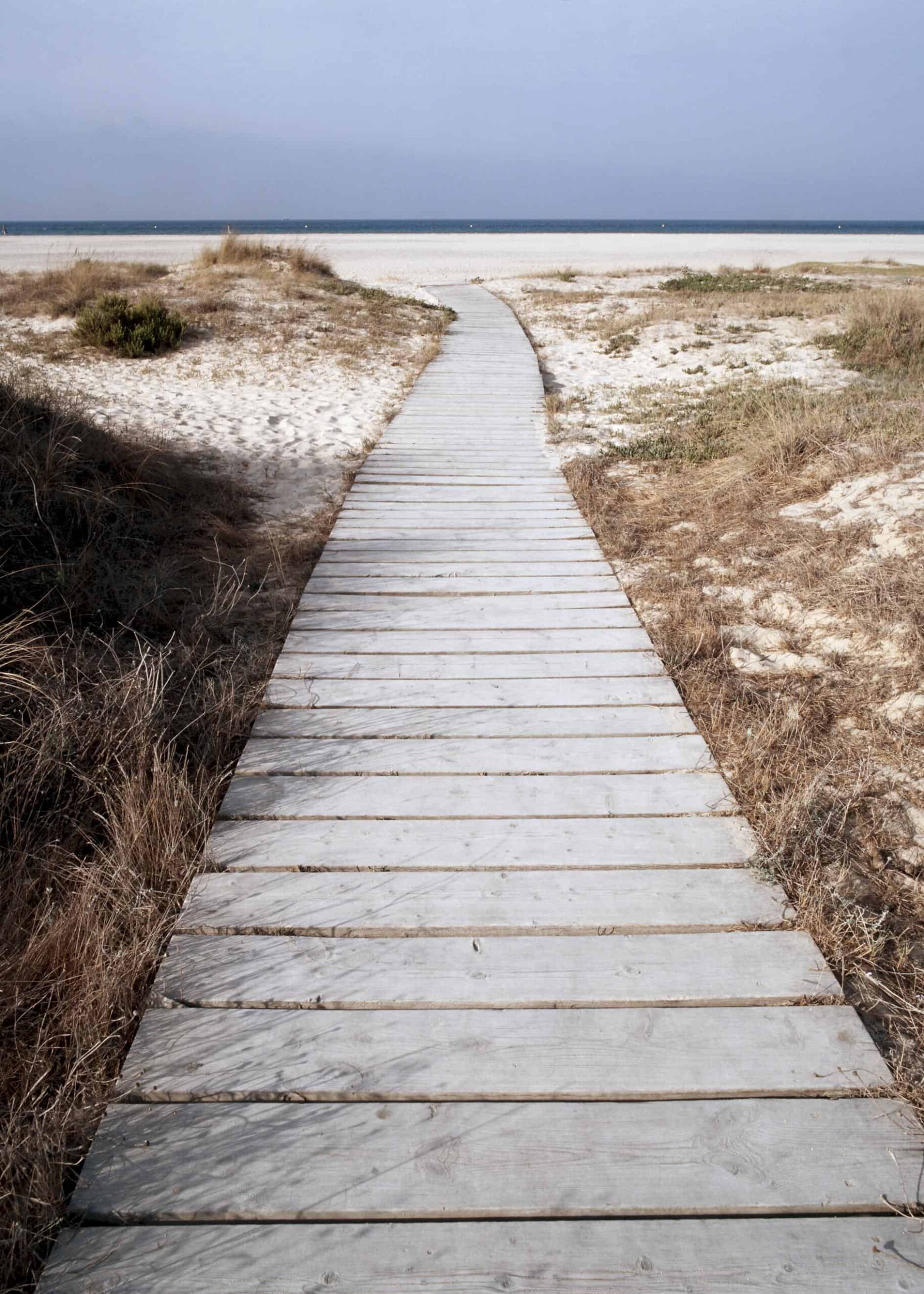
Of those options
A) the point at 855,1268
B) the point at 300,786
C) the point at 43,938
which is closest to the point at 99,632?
the point at 300,786

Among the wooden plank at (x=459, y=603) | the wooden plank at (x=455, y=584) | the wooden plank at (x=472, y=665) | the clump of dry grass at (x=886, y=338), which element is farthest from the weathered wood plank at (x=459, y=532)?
the clump of dry grass at (x=886, y=338)

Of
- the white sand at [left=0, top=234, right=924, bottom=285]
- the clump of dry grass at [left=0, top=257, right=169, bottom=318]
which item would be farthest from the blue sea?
the clump of dry grass at [left=0, top=257, right=169, bottom=318]

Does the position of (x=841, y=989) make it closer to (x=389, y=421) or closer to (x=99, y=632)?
(x=99, y=632)

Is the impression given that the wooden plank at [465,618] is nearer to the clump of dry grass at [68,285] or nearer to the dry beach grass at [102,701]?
the dry beach grass at [102,701]

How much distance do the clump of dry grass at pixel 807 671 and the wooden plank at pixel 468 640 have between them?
0.87 ft

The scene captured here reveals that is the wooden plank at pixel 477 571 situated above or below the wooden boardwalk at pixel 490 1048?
above

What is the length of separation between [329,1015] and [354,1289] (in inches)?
21.4

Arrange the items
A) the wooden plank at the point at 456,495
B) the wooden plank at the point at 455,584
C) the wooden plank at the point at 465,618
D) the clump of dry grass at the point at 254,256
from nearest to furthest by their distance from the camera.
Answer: the wooden plank at the point at 465,618 < the wooden plank at the point at 455,584 < the wooden plank at the point at 456,495 < the clump of dry grass at the point at 254,256

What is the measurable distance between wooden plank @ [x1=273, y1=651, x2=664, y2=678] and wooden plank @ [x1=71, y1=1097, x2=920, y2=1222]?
1839 mm

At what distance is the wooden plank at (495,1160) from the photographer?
4.66ft

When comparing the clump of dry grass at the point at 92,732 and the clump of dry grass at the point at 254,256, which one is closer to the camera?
the clump of dry grass at the point at 92,732

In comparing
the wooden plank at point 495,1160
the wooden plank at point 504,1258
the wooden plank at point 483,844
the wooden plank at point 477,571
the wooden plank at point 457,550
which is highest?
the wooden plank at point 457,550

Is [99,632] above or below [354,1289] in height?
above

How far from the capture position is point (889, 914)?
2213 millimetres
